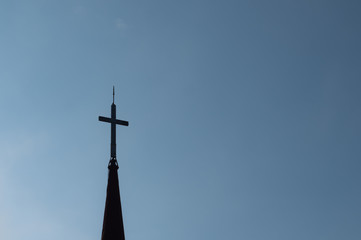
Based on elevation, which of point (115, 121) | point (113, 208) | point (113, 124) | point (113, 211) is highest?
point (115, 121)

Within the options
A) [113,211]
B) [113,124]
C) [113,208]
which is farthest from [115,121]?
[113,211]

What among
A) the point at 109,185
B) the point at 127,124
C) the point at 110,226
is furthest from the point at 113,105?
the point at 110,226

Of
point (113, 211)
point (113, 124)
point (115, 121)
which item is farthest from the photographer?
point (115, 121)

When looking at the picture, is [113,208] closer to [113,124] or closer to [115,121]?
[113,124]

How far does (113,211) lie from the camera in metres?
35.4

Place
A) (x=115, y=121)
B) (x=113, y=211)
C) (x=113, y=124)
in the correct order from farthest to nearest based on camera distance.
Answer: (x=115, y=121)
(x=113, y=124)
(x=113, y=211)

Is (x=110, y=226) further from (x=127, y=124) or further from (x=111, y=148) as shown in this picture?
(x=127, y=124)

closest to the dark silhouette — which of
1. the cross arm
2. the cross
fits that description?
the cross

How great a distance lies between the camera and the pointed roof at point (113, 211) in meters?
34.5

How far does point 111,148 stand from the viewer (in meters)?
37.9

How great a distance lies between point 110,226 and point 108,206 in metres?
1.46

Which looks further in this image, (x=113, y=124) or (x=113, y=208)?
(x=113, y=124)

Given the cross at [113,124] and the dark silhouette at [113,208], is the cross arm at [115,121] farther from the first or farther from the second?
the dark silhouette at [113,208]

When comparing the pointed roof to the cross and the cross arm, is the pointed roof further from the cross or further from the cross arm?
the cross arm
